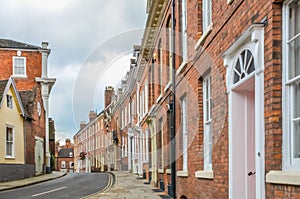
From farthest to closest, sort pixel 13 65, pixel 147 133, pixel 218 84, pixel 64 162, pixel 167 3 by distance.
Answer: pixel 64 162
pixel 13 65
pixel 147 133
pixel 167 3
pixel 218 84

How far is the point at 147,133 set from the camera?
20578 millimetres

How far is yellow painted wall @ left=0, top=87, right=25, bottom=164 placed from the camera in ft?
71.7

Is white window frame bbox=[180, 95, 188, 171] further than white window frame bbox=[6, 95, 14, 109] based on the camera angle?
No

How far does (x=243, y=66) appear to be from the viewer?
5.82 metres

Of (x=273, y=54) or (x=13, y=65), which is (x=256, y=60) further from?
(x=13, y=65)

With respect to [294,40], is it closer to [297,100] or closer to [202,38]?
[297,100]

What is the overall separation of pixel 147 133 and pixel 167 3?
851cm

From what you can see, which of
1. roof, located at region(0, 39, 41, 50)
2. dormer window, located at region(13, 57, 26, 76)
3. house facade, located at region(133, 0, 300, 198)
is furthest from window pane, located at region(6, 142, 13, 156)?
house facade, located at region(133, 0, 300, 198)

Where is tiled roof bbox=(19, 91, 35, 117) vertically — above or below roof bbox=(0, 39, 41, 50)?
below

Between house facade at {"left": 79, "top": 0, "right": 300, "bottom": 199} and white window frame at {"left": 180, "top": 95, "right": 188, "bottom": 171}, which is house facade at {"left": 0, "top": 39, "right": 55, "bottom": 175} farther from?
white window frame at {"left": 180, "top": 95, "right": 188, "bottom": 171}

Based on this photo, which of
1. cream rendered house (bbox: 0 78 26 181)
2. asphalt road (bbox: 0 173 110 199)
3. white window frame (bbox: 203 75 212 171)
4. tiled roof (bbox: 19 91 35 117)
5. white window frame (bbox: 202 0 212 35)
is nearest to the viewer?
white window frame (bbox: 203 75 212 171)

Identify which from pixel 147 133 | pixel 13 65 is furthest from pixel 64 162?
pixel 147 133

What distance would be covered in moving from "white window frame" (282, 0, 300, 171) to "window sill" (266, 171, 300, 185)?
0.36ft

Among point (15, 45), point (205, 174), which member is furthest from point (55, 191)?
point (15, 45)
